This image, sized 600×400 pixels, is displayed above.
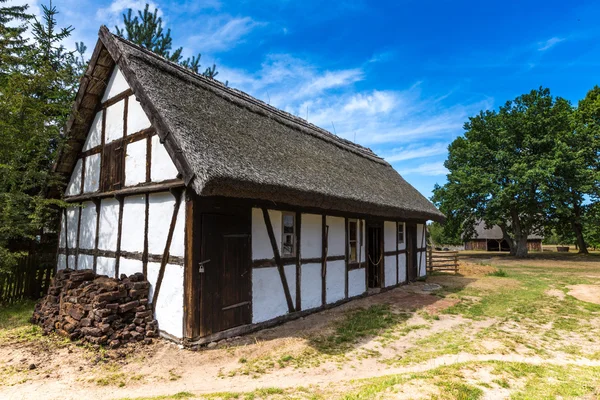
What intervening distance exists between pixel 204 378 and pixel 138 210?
4.17 metres

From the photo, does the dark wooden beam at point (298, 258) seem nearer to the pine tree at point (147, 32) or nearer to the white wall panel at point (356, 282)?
the white wall panel at point (356, 282)

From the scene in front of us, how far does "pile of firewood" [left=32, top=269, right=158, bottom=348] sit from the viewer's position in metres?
6.41

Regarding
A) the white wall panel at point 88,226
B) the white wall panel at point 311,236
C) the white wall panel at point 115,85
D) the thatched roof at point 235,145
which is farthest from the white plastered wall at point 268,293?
the white wall panel at point 115,85

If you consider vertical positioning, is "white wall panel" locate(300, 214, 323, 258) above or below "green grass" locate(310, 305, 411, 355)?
above

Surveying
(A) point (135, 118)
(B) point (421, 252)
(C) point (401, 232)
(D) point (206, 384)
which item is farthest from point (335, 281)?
(B) point (421, 252)

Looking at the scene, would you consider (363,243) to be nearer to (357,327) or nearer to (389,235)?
(389,235)

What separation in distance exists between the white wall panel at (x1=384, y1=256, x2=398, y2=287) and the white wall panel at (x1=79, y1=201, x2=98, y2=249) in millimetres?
9469

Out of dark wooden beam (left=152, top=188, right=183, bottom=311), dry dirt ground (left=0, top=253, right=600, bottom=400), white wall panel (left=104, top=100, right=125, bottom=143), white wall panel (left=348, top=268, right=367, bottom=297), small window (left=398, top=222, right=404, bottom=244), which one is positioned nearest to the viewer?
dry dirt ground (left=0, top=253, right=600, bottom=400)

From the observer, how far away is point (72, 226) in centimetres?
1002

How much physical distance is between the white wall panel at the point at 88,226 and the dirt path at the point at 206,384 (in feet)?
15.5

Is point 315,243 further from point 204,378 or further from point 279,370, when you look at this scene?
point 204,378

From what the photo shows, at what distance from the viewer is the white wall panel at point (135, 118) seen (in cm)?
768

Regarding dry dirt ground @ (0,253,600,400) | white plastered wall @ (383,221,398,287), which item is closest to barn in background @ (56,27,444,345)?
dry dirt ground @ (0,253,600,400)

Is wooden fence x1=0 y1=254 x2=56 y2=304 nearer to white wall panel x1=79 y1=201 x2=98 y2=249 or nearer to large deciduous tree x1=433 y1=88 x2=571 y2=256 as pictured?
white wall panel x1=79 y1=201 x2=98 y2=249
